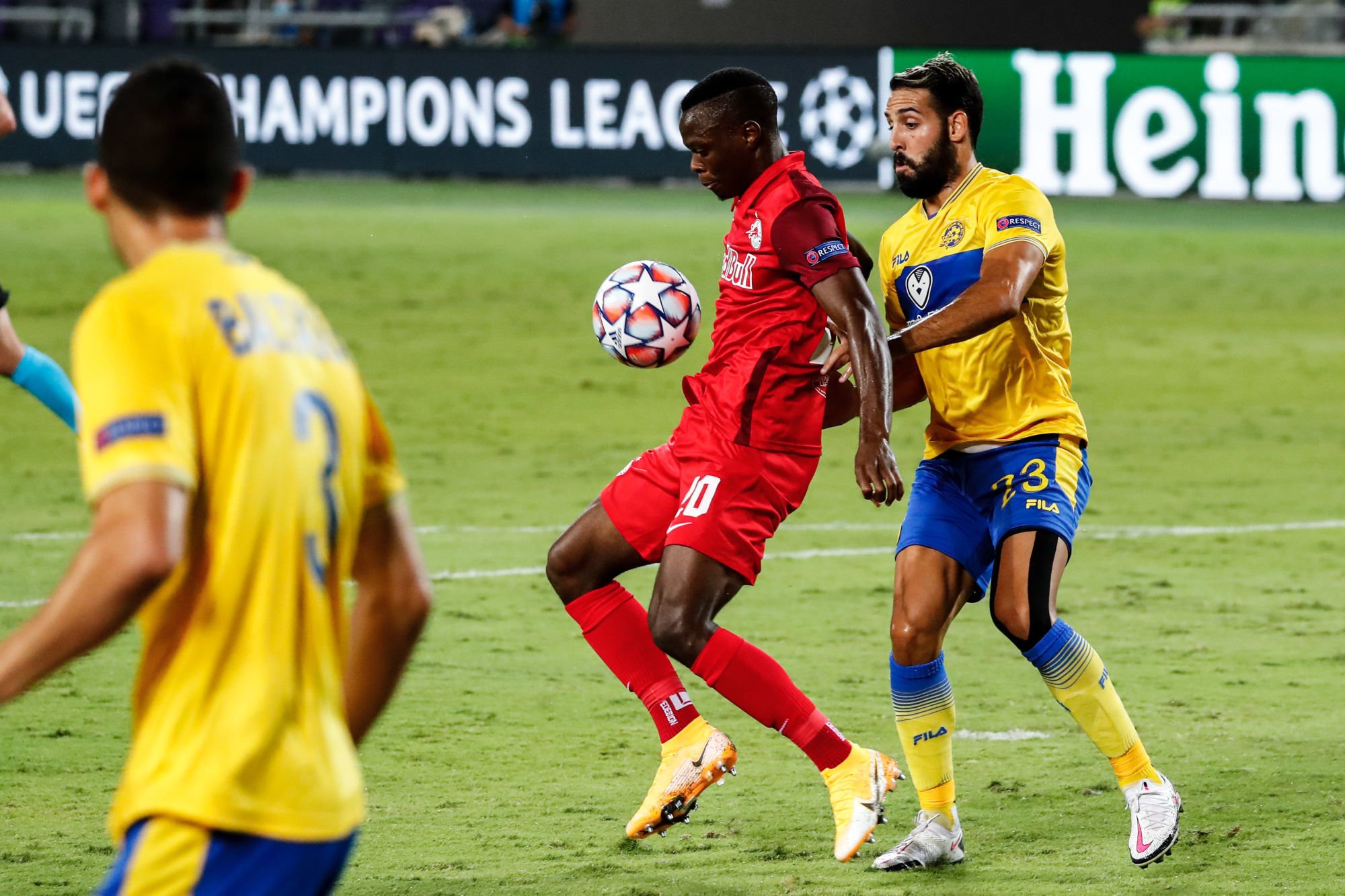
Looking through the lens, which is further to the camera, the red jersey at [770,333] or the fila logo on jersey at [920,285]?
the fila logo on jersey at [920,285]

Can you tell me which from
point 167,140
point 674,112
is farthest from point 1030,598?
point 674,112

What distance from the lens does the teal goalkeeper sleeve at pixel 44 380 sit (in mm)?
8281

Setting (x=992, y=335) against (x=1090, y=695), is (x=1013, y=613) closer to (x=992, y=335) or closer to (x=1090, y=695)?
(x=1090, y=695)

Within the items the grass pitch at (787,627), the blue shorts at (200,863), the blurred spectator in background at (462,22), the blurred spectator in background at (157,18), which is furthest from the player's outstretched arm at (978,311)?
the blurred spectator in background at (157,18)

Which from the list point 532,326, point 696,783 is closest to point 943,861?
point 696,783

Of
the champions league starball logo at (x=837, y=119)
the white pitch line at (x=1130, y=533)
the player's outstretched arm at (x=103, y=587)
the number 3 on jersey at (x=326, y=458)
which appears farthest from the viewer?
the champions league starball logo at (x=837, y=119)

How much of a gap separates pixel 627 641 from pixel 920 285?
1.37 m

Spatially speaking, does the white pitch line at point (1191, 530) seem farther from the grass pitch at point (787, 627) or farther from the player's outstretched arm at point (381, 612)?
the player's outstretched arm at point (381, 612)

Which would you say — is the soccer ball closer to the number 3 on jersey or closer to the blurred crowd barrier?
the number 3 on jersey

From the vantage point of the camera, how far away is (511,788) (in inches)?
236

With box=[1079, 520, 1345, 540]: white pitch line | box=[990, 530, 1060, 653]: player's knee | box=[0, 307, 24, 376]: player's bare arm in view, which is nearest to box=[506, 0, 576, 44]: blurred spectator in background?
box=[1079, 520, 1345, 540]: white pitch line

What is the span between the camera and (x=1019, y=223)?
5438 mm

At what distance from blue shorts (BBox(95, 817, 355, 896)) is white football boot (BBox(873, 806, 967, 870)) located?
295 cm

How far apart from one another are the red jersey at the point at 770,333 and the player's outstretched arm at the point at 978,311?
307 mm
